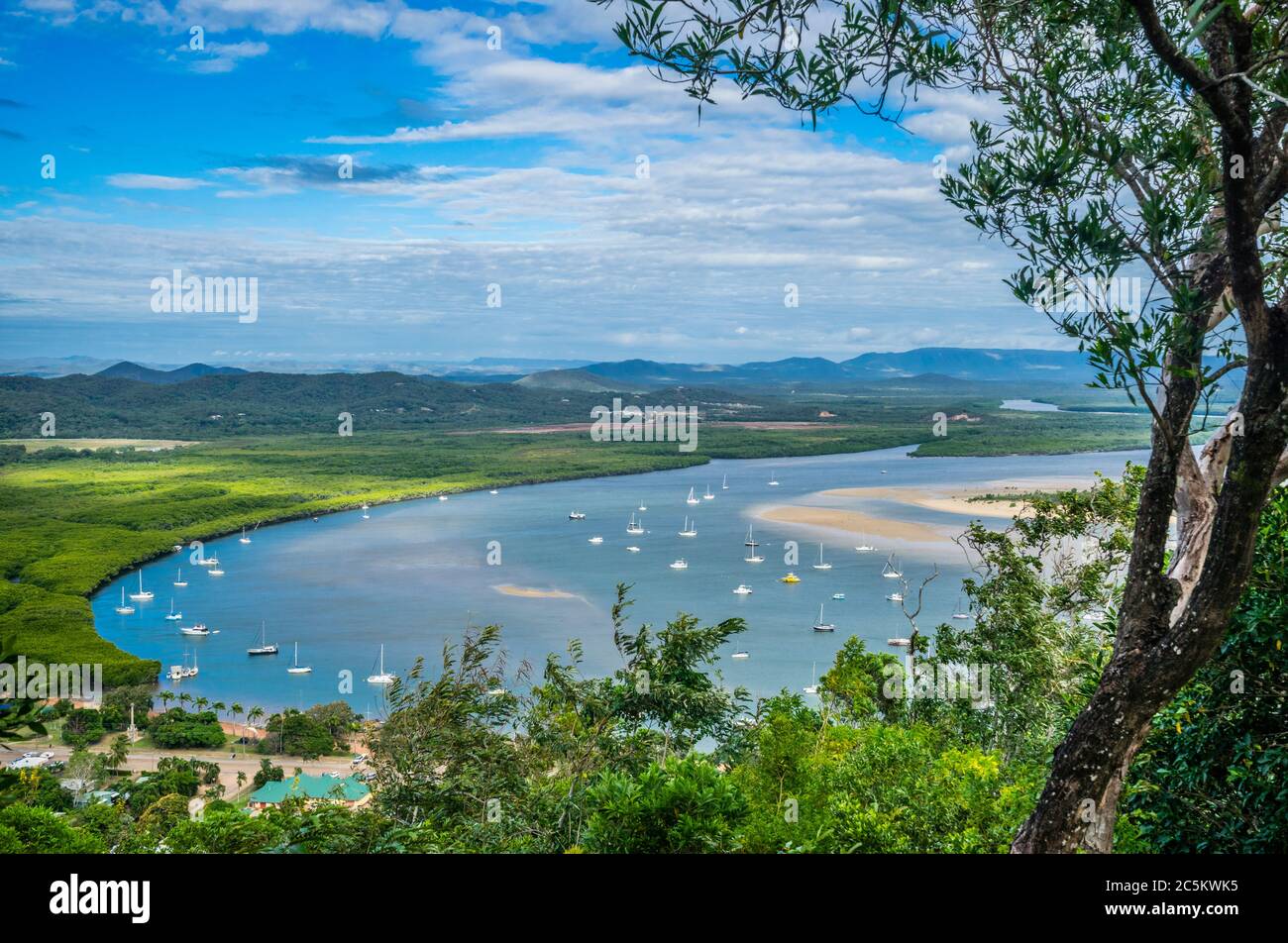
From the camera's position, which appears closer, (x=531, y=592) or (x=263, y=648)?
(x=263, y=648)

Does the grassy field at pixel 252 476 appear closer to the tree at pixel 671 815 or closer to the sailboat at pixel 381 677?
the sailboat at pixel 381 677

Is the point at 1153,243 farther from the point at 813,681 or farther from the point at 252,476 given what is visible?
the point at 252,476

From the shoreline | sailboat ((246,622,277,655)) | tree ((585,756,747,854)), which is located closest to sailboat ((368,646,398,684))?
sailboat ((246,622,277,655))

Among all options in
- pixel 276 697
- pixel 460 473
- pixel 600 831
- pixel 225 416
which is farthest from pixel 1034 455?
pixel 225 416

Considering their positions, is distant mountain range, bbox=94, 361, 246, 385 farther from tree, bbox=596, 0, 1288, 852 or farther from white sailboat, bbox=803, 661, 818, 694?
tree, bbox=596, 0, 1288, 852

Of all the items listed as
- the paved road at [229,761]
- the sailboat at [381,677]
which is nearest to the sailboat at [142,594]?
the paved road at [229,761]

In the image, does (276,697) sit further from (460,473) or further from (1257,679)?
(460,473)

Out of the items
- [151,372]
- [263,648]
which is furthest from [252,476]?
[151,372]
